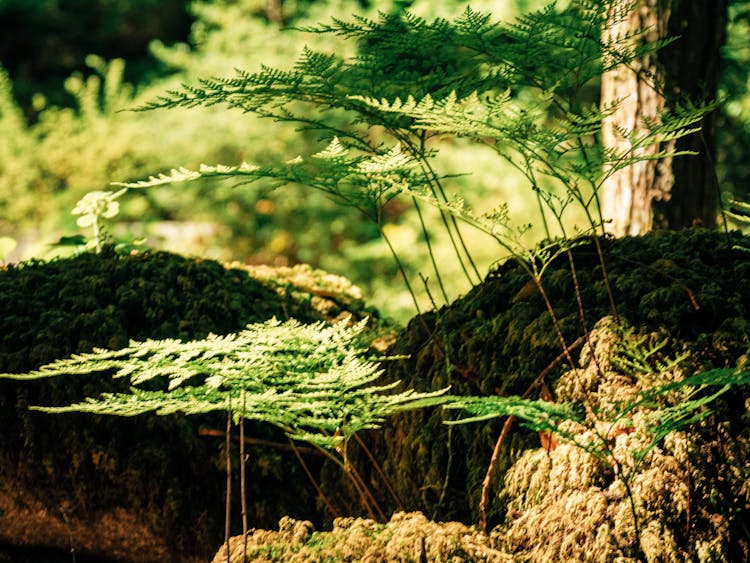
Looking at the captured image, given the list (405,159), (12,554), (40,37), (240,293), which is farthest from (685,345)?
(40,37)

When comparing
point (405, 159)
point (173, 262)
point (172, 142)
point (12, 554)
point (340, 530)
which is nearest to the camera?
point (340, 530)

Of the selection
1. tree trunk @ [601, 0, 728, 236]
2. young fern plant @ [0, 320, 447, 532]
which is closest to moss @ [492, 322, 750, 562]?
young fern plant @ [0, 320, 447, 532]

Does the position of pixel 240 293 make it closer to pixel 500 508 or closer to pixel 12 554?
pixel 12 554

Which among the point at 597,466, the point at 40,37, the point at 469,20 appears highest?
the point at 40,37

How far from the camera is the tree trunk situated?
3.09 meters

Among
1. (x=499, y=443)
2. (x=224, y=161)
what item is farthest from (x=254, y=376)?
(x=224, y=161)

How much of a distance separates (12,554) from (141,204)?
989 cm

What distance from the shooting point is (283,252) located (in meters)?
11.2

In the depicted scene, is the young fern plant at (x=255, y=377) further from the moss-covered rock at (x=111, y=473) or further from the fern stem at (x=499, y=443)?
the moss-covered rock at (x=111, y=473)

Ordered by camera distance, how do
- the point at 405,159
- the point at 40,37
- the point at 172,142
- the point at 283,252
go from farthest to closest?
1. the point at 40,37
2. the point at 283,252
3. the point at 172,142
4. the point at 405,159

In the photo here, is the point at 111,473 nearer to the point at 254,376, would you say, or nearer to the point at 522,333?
the point at 254,376

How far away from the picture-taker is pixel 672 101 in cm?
298

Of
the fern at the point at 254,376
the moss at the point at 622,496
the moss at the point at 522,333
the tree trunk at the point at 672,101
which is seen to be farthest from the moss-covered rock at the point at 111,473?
the tree trunk at the point at 672,101

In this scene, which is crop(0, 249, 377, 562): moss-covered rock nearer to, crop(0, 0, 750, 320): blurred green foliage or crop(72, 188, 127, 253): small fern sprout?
crop(72, 188, 127, 253): small fern sprout
